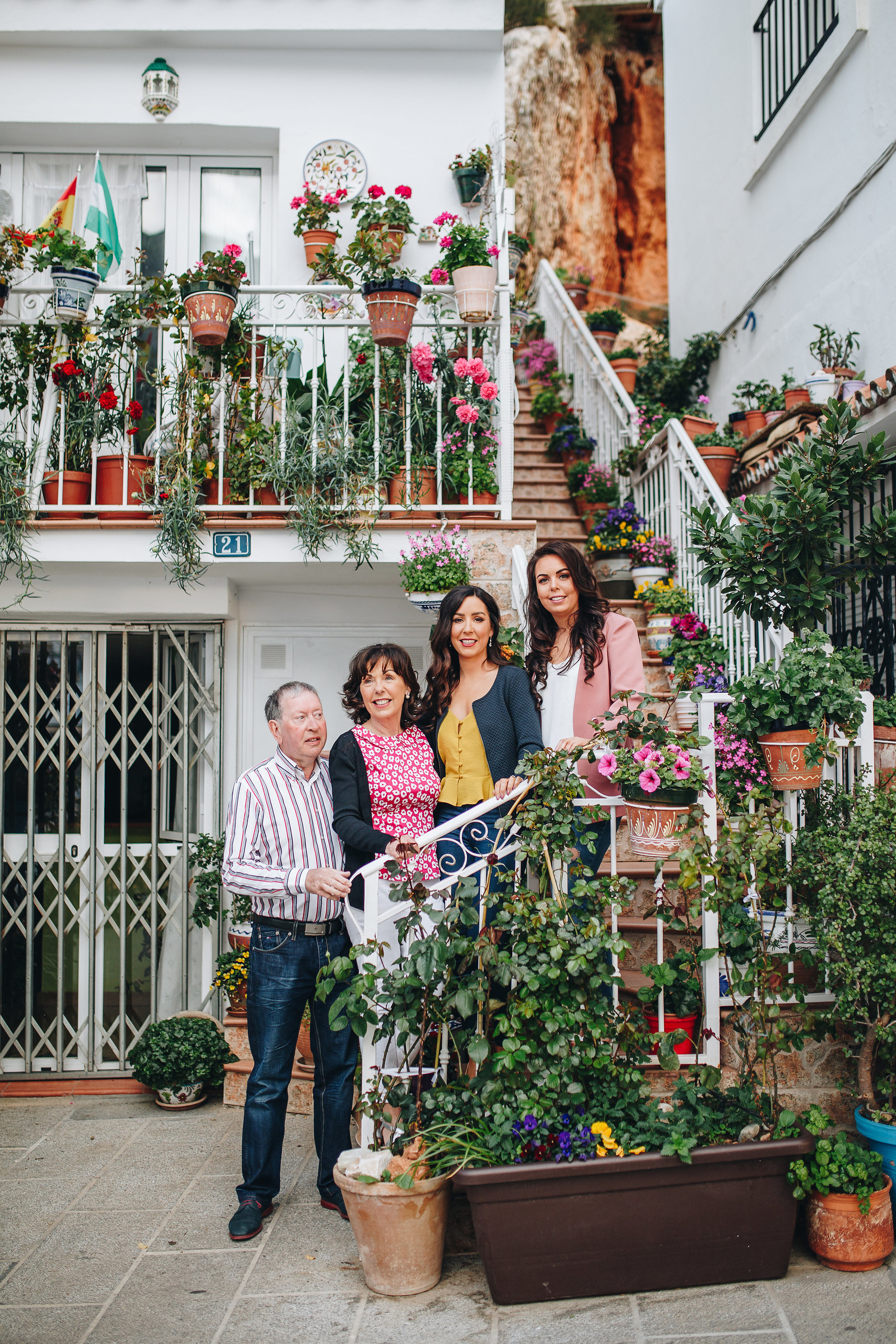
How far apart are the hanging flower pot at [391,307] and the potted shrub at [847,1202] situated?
3.64 m

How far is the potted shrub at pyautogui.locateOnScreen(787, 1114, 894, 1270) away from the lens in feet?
9.26

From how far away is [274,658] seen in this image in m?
5.73

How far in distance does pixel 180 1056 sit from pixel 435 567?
2648mm

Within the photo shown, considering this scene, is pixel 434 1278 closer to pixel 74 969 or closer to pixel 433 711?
pixel 433 711

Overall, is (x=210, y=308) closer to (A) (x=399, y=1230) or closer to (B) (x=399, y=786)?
(B) (x=399, y=786)

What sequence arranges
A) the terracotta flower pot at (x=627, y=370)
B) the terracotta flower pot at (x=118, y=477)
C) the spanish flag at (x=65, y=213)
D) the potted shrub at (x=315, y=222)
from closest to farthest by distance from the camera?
the terracotta flower pot at (x=118, y=477)
the spanish flag at (x=65, y=213)
the potted shrub at (x=315, y=222)
the terracotta flower pot at (x=627, y=370)

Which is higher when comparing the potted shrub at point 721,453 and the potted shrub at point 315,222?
the potted shrub at point 315,222

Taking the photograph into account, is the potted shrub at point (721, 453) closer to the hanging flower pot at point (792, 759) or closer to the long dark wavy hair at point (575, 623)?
the long dark wavy hair at point (575, 623)

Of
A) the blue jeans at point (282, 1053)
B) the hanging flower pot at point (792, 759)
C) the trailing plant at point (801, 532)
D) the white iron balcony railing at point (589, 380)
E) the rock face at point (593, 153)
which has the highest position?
the rock face at point (593, 153)

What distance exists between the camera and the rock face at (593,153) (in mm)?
13695

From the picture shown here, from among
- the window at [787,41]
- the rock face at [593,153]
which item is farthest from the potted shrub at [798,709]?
the rock face at [593,153]

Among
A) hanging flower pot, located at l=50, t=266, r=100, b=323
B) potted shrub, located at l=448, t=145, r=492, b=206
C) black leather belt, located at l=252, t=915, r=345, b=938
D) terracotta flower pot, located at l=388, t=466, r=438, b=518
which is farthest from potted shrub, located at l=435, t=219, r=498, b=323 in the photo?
black leather belt, located at l=252, t=915, r=345, b=938

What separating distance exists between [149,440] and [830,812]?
14.4 feet

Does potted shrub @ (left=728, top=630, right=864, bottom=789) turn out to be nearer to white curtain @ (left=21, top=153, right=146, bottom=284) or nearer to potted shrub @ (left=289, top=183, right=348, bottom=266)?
potted shrub @ (left=289, top=183, right=348, bottom=266)
